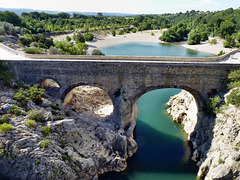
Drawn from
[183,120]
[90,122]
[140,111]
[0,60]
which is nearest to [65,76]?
[90,122]

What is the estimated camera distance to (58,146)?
50.7ft

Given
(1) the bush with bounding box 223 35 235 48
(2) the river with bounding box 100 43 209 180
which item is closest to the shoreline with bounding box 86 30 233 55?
(1) the bush with bounding box 223 35 235 48

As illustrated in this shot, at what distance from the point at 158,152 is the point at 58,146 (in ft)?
38.0

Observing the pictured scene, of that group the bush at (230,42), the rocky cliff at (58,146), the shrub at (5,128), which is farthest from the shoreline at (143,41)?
the shrub at (5,128)

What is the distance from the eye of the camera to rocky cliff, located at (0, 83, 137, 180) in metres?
13.4

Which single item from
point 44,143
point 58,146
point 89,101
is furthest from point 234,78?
point 44,143

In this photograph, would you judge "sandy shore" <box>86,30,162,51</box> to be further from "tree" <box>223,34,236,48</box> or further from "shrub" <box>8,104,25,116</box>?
"shrub" <box>8,104,25,116</box>

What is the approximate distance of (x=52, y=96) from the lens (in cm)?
2205

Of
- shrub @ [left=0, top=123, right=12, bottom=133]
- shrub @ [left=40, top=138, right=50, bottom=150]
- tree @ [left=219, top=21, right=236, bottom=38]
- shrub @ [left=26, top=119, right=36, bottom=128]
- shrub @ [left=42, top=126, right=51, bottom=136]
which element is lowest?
shrub @ [left=40, top=138, right=50, bottom=150]

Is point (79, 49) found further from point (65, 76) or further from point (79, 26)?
point (79, 26)

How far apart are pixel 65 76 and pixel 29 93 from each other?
4.32 meters

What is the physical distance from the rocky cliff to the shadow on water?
90cm

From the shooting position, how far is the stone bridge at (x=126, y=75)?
19.5m

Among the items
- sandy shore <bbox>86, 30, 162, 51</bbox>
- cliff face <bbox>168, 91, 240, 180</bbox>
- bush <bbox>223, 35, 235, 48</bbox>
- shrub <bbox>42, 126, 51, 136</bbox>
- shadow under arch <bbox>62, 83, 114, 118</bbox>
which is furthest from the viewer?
sandy shore <bbox>86, 30, 162, 51</bbox>
